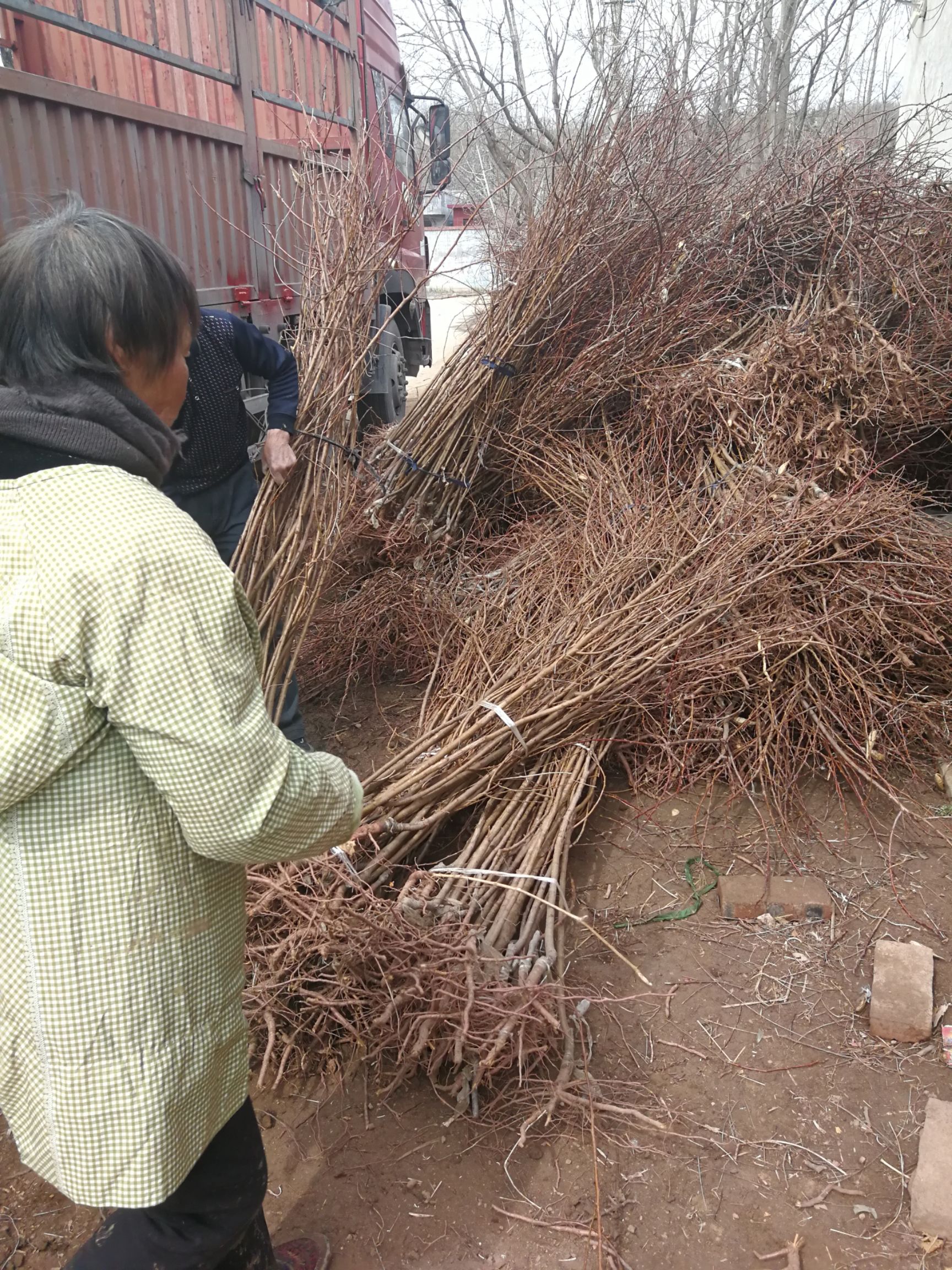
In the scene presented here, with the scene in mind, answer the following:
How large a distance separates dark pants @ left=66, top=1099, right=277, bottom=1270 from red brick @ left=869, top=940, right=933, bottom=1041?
1.43 m

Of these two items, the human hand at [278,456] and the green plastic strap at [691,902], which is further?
the human hand at [278,456]

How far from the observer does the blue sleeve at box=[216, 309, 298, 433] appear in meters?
2.75

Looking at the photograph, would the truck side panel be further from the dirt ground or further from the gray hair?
the dirt ground

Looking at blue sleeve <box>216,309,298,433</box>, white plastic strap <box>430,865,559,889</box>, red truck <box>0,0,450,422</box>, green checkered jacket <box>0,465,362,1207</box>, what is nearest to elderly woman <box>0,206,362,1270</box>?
green checkered jacket <box>0,465,362,1207</box>

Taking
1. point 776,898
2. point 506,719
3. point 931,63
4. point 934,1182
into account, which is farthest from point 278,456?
point 931,63

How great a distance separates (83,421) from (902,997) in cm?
206

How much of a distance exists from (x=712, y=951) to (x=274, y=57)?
15.4 feet

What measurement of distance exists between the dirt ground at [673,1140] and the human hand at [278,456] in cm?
152

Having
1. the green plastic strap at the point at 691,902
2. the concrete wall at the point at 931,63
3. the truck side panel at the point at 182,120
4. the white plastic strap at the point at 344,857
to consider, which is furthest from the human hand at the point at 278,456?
the concrete wall at the point at 931,63

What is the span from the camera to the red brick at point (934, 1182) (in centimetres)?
159

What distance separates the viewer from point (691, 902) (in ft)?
8.09

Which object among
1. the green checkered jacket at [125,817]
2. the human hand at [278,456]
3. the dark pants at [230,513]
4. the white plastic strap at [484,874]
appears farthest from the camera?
the dark pants at [230,513]

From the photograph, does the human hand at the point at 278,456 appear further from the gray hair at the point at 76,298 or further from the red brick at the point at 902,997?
the red brick at the point at 902,997

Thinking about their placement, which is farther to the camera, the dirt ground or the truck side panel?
the truck side panel
